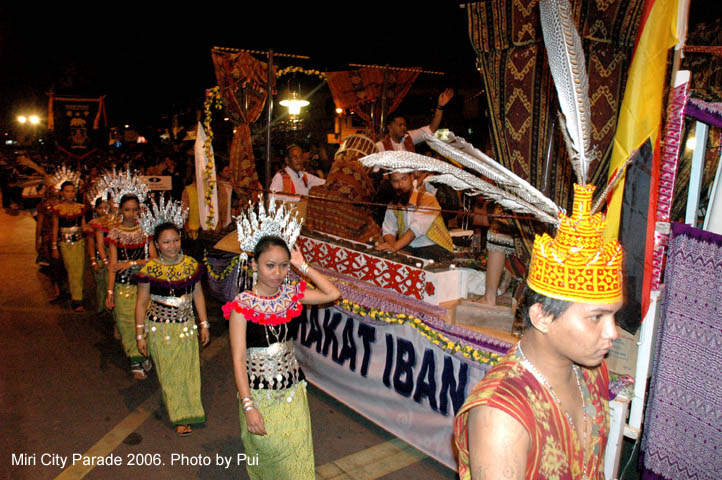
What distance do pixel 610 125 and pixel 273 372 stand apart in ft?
8.79

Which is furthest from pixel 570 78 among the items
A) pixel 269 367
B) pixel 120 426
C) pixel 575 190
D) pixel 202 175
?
pixel 202 175

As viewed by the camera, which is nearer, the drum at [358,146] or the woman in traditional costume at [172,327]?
the woman in traditional costume at [172,327]

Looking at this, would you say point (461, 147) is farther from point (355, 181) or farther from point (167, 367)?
point (355, 181)

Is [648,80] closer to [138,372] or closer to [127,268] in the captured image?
[127,268]

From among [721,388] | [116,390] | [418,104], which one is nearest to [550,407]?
[721,388]

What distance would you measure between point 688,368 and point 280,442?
2685 mm

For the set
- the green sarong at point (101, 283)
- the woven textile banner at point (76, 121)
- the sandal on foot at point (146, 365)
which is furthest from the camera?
the woven textile banner at point (76, 121)

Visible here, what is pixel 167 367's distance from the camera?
4488mm

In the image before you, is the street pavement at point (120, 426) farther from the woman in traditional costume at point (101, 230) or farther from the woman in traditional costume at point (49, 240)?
the woman in traditional costume at point (49, 240)

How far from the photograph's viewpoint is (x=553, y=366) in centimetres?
173

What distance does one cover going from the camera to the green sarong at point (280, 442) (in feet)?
10.2

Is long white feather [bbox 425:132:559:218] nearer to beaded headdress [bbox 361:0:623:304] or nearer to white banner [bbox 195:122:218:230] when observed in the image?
beaded headdress [bbox 361:0:623:304]

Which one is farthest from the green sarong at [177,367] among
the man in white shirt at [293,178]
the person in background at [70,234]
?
the man in white shirt at [293,178]

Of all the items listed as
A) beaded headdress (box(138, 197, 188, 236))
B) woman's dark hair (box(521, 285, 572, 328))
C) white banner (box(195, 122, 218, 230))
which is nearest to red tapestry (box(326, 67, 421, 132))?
white banner (box(195, 122, 218, 230))
